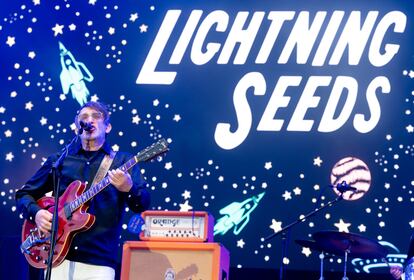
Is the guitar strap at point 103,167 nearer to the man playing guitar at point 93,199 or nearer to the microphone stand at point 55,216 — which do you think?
the man playing guitar at point 93,199

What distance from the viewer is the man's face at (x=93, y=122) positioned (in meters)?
4.54

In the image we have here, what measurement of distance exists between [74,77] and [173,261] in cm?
266

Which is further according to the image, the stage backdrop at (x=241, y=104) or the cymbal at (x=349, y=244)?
the stage backdrop at (x=241, y=104)

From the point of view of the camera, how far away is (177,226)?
199 inches

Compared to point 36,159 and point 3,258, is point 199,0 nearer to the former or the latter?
point 36,159

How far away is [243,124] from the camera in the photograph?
21.2 feet

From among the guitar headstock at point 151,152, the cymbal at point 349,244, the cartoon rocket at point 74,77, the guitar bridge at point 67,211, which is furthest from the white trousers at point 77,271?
the cartoon rocket at point 74,77

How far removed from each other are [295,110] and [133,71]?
5.32ft

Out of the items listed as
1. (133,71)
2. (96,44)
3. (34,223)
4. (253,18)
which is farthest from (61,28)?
(34,223)

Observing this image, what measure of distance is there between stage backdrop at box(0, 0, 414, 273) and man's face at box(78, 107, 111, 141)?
6.17 feet

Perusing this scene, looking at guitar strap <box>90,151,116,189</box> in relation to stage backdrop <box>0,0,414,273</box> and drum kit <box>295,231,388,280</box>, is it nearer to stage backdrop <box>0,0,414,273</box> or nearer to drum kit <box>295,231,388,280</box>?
drum kit <box>295,231,388,280</box>

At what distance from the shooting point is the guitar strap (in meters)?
4.45

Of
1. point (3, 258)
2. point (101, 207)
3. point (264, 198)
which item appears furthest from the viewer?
point (264, 198)

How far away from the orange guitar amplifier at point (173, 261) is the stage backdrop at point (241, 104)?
1.29 metres
